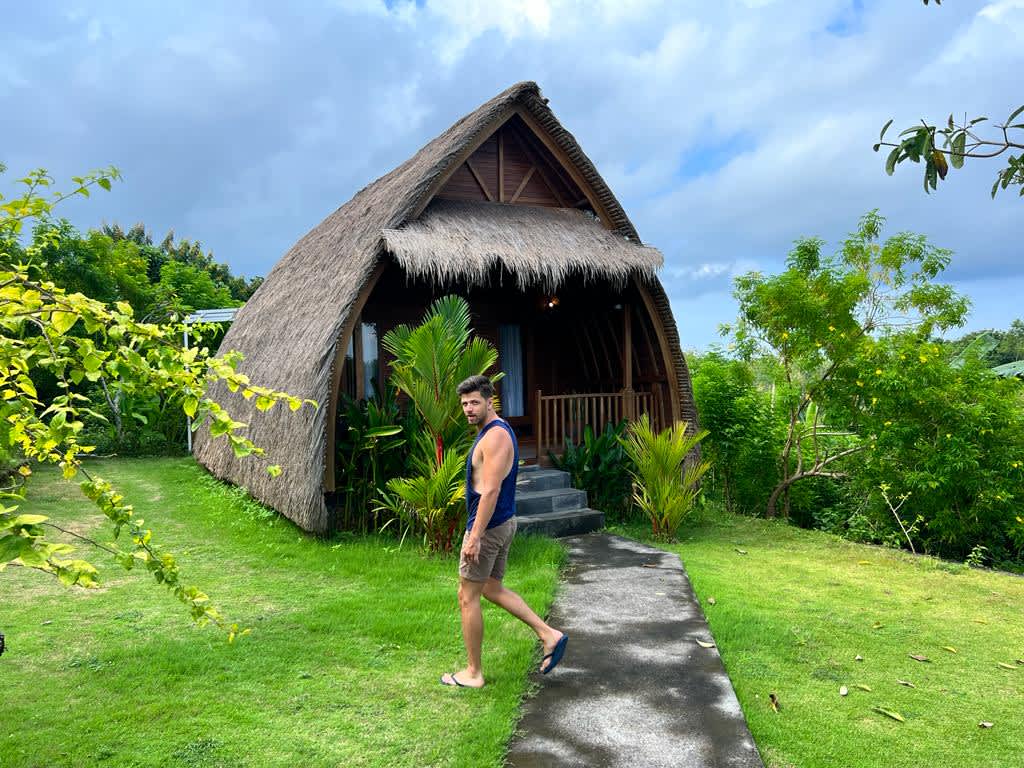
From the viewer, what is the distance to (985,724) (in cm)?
388

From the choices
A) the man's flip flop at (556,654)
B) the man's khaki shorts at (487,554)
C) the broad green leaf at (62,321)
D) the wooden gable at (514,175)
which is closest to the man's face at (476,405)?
the man's khaki shorts at (487,554)

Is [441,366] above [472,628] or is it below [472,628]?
above

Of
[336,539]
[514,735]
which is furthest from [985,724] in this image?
[336,539]

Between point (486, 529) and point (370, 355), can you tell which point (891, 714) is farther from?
point (370, 355)

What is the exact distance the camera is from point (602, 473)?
29.9 feet

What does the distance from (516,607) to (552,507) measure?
14.2 ft

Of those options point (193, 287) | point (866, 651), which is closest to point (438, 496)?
point (866, 651)

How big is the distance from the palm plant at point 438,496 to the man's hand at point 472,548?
285 cm

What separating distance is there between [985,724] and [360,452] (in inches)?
224

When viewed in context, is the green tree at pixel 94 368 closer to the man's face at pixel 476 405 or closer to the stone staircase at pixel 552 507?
the man's face at pixel 476 405

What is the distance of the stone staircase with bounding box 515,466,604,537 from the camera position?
7.87 m

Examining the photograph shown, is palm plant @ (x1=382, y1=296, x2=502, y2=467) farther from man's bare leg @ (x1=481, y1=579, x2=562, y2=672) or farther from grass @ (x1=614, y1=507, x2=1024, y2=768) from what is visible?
man's bare leg @ (x1=481, y1=579, x2=562, y2=672)

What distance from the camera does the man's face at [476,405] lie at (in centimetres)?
393

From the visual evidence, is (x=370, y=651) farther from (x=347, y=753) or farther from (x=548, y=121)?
(x=548, y=121)
